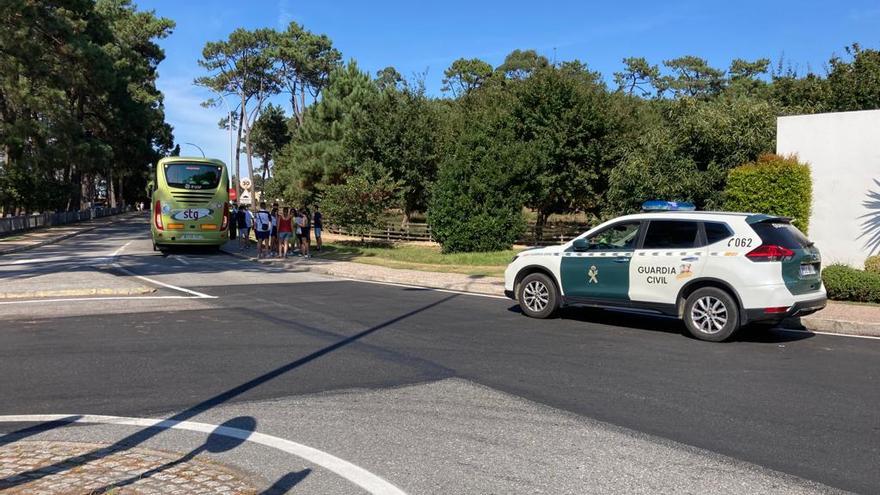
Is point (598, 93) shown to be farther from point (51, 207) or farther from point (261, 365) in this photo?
point (51, 207)

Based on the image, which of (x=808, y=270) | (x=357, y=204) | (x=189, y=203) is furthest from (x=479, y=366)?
(x=357, y=204)

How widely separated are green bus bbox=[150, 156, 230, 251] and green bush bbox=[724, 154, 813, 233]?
18.1 m

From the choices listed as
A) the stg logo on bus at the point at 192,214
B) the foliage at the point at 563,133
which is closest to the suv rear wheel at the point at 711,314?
the foliage at the point at 563,133

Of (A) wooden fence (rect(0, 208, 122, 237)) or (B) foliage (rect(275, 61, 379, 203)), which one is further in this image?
(B) foliage (rect(275, 61, 379, 203))

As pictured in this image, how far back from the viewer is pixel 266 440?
5094mm

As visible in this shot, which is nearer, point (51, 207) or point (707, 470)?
point (707, 470)

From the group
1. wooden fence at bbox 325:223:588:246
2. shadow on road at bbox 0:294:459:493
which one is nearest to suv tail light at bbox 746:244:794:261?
shadow on road at bbox 0:294:459:493

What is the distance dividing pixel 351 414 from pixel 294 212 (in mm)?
19182

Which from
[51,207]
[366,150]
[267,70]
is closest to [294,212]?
[366,150]

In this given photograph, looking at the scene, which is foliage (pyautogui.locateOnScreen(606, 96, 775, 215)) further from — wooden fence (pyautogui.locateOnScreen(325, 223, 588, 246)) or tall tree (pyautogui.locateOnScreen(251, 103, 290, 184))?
tall tree (pyautogui.locateOnScreen(251, 103, 290, 184))

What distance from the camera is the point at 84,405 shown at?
5.98m

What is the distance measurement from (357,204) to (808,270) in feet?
71.5

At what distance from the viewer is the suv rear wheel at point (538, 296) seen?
11086 millimetres

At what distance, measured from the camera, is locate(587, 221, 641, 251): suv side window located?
34.1ft
